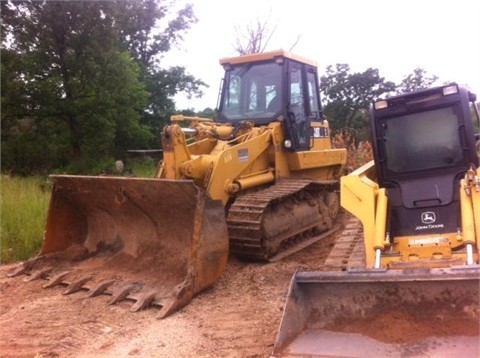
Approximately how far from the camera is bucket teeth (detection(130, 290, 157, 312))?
477cm

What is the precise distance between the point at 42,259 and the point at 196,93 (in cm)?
2297

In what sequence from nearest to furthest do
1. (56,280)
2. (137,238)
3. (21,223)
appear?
1. (56,280)
2. (137,238)
3. (21,223)

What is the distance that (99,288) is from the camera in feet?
17.1

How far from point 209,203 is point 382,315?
2.05 metres

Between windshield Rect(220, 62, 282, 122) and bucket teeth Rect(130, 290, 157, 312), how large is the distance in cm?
326

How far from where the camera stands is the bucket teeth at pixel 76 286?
534cm

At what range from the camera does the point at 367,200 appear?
4.35 metres

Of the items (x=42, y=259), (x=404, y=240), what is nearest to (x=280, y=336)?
(x=404, y=240)

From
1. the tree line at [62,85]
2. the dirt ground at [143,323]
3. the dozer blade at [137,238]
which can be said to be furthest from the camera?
the tree line at [62,85]

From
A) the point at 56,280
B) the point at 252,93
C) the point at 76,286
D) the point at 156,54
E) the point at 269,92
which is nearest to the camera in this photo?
the point at 76,286

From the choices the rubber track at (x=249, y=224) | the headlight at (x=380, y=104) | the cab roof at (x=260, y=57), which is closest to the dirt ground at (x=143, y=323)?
the rubber track at (x=249, y=224)

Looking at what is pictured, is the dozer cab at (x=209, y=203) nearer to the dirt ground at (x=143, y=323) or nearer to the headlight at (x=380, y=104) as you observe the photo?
the dirt ground at (x=143, y=323)

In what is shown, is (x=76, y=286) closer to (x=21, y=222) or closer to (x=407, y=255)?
(x=21, y=222)

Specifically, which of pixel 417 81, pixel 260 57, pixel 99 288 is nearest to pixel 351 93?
pixel 417 81
